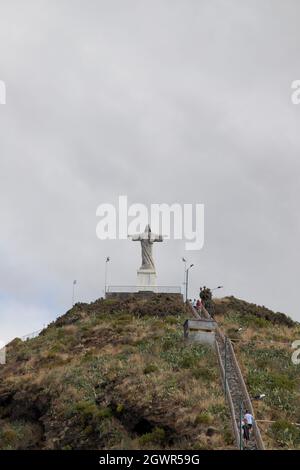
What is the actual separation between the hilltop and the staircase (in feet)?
1.55

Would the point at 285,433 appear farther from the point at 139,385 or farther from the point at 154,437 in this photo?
the point at 139,385

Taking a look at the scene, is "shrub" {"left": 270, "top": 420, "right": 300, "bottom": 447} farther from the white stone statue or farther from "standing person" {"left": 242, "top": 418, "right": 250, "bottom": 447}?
the white stone statue

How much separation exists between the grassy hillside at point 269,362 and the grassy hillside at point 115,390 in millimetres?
2068

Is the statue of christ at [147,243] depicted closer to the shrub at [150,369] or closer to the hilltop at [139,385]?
the hilltop at [139,385]

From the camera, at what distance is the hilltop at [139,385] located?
107 feet

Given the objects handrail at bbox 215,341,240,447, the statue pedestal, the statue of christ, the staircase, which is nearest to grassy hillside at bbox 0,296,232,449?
handrail at bbox 215,341,240,447

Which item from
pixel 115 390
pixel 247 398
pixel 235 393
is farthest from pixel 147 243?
pixel 247 398

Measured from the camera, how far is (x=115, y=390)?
38.1 m

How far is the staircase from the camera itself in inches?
1148

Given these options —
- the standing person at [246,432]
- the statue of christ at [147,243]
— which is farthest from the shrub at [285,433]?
the statue of christ at [147,243]

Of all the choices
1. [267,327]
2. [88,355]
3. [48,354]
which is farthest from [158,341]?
[267,327]

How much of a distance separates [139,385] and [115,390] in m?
1.43

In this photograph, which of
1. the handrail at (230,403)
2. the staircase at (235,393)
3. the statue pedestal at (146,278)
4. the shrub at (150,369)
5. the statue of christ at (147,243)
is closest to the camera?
the staircase at (235,393)
